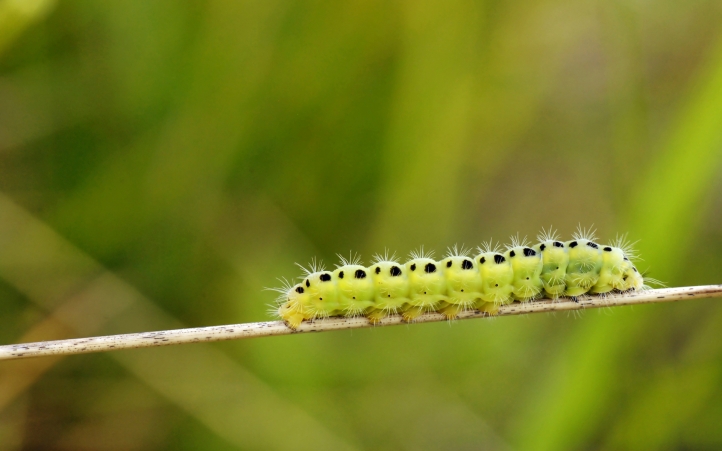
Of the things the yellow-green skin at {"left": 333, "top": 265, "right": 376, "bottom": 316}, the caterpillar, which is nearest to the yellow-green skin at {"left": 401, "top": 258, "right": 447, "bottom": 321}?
the caterpillar

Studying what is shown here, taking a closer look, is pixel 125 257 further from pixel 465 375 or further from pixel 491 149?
pixel 491 149

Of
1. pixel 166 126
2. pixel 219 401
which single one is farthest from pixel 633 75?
pixel 219 401

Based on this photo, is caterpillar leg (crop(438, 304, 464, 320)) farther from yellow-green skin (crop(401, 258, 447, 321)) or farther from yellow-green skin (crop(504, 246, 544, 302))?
yellow-green skin (crop(504, 246, 544, 302))

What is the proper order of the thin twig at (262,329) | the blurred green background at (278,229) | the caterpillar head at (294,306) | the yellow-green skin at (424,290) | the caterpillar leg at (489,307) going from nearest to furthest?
1. the thin twig at (262,329)
2. the caterpillar head at (294,306)
3. the caterpillar leg at (489,307)
4. the yellow-green skin at (424,290)
5. the blurred green background at (278,229)

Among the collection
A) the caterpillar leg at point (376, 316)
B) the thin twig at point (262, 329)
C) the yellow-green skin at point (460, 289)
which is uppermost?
the yellow-green skin at point (460, 289)

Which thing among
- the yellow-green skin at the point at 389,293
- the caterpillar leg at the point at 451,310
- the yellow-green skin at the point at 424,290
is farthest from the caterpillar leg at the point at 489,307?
the yellow-green skin at the point at 389,293

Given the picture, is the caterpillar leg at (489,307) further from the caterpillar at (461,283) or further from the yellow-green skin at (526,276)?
the yellow-green skin at (526,276)

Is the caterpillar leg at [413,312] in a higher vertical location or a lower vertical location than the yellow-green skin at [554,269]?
lower

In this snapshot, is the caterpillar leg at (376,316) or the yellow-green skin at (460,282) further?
the yellow-green skin at (460,282)
